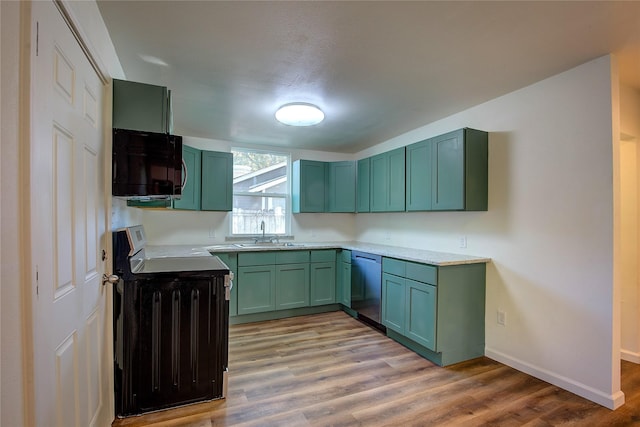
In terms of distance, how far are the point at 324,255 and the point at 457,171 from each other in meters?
1.99

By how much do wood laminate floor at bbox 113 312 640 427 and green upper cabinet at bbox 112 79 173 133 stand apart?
186 cm

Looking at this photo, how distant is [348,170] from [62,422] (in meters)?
3.94

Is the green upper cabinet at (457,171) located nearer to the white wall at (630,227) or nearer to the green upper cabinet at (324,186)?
the white wall at (630,227)

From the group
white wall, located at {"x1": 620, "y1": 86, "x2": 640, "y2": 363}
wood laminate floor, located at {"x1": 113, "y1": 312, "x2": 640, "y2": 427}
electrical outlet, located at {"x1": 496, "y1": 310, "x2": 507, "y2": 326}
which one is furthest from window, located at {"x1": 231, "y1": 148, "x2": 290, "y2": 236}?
white wall, located at {"x1": 620, "y1": 86, "x2": 640, "y2": 363}

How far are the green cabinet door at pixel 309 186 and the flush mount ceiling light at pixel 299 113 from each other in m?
1.49

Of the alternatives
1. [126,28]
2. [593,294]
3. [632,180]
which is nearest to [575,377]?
[593,294]

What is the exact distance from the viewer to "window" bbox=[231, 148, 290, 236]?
14.7 ft

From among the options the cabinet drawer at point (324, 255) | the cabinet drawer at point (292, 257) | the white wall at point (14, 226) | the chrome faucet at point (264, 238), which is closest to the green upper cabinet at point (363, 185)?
the cabinet drawer at point (324, 255)

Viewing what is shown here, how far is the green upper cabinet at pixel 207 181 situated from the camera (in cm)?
372

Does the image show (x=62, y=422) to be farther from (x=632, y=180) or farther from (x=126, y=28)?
(x=632, y=180)

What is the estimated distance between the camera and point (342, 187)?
4.61 metres

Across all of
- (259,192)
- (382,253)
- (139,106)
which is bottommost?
(382,253)

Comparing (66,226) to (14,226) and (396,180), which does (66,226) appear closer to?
(14,226)

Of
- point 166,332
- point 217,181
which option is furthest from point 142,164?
point 217,181
